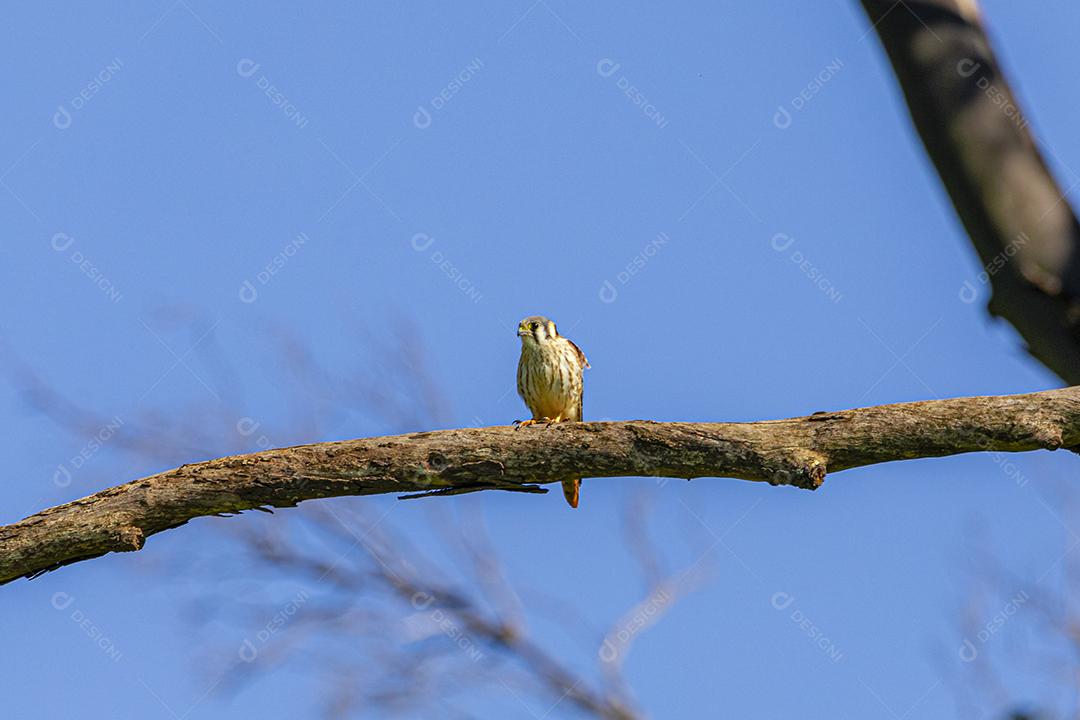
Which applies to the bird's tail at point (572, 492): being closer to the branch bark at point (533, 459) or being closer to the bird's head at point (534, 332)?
the bird's head at point (534, 332)

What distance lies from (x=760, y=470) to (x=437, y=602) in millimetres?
6017

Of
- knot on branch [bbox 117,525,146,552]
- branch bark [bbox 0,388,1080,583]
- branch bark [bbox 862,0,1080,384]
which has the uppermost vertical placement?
branch bark [bbox 862,0,1080,384]

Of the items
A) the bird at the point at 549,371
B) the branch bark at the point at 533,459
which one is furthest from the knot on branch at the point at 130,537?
the bird at the point at 549,371

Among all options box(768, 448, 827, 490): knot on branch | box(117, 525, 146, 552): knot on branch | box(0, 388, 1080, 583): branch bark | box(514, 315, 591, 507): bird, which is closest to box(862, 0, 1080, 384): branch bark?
box(0, 388, 1080, 583): branch bark

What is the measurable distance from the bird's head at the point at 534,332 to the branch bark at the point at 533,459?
297cm

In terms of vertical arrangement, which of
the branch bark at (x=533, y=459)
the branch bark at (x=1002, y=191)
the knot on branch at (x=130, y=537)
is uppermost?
the branch bark at (x=1002, y=191)

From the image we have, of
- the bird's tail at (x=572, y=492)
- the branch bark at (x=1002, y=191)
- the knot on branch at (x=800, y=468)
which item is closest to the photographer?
the branch bark at (x=1002, y=191)

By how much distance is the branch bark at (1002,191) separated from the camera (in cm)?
341

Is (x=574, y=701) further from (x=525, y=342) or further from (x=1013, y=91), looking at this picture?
(x=1013, y=91)

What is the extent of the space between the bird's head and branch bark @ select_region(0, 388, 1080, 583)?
9.74ft

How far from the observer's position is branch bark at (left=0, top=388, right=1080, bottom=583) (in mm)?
3648

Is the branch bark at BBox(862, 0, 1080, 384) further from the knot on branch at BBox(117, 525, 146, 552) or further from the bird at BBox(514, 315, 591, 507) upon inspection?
the bird at BBox(514, 315, 591, 507)

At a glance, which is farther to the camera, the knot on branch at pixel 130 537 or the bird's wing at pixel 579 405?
the bird's wing at pixel 579 405

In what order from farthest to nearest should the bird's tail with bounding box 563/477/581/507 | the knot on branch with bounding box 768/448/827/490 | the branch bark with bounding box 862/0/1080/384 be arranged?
the bird's tail with bounding box 563/477/581/507 → the knot on branch with bounding box 768/448/827/490 → the branch bark with bounding box 862/0/1080/384
